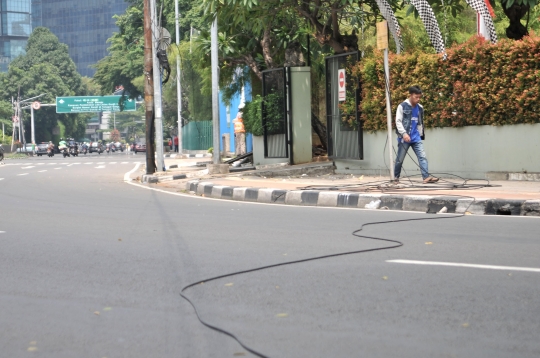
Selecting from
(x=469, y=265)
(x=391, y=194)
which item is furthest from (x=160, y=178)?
(x=469, y=265)

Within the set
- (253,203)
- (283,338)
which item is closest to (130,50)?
(253,203)

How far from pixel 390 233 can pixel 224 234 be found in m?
1.67

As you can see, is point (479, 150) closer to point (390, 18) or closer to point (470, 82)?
point (470, 82)

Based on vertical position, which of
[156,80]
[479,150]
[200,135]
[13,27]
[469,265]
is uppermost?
[13,27]

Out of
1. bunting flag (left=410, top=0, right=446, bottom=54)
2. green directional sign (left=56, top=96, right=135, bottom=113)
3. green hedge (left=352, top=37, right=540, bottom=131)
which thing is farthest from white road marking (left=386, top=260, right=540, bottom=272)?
green directional sign (left=56, top=96, right=135, bottom=113)

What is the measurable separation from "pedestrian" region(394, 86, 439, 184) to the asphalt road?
385cm

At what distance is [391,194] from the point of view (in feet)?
39.7

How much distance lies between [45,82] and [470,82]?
94.6 metres

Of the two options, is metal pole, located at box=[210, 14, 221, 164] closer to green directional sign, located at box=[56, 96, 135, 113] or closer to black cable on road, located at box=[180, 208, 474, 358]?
black cable on road, located at box=[180, 208, 474, 358]

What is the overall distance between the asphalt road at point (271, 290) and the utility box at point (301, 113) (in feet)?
32.1

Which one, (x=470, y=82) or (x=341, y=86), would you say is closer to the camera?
(x=470, y=82)

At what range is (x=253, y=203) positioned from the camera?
523 inches

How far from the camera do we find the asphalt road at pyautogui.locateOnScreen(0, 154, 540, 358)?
430 centimetres

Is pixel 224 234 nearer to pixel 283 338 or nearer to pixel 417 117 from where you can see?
pixel 283 338
